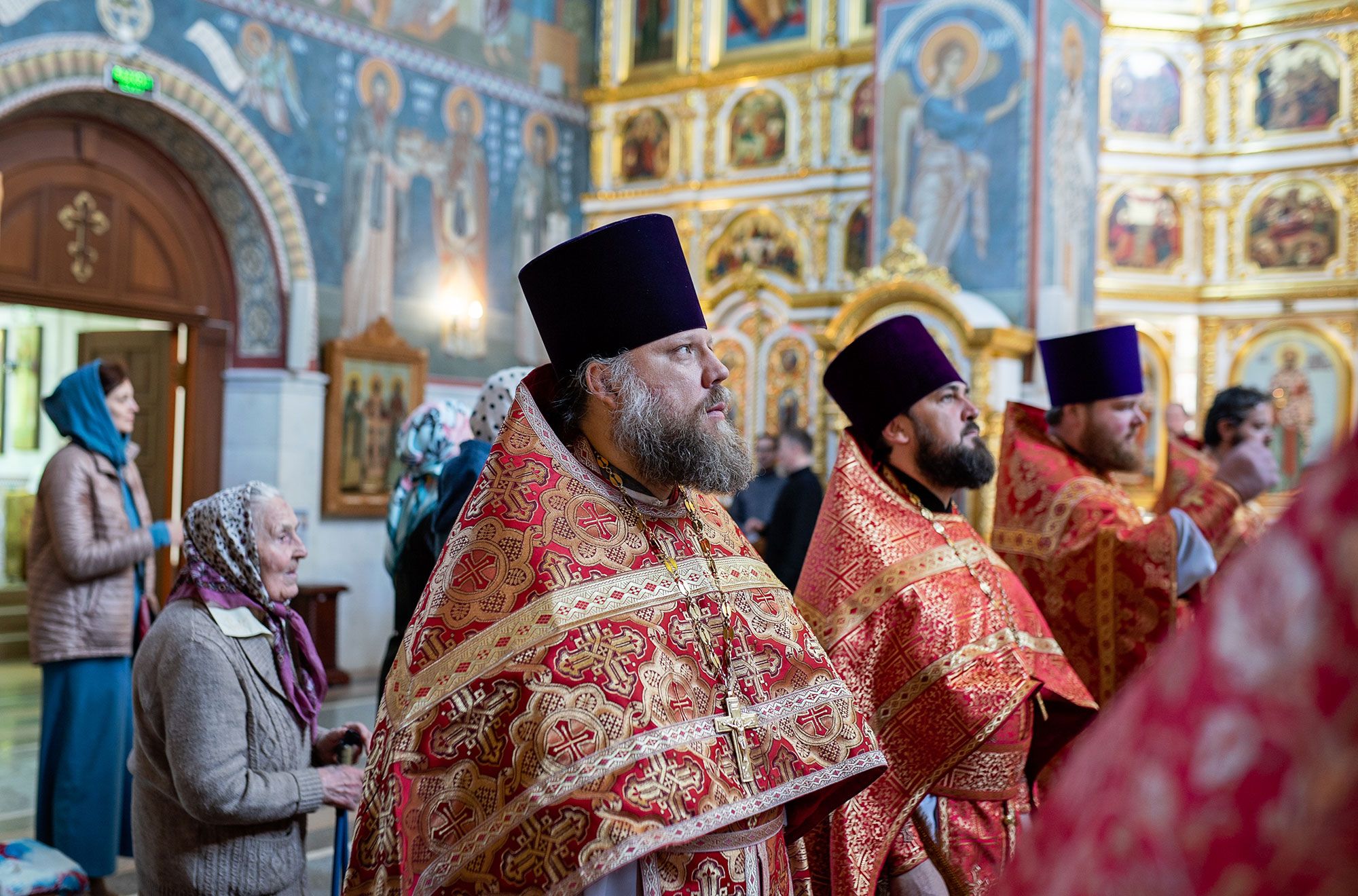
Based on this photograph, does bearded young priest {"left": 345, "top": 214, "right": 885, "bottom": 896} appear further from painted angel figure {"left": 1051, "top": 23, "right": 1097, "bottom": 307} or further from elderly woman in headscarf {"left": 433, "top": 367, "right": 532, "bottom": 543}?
painted angel figure {"left": 1051, "top": 23, "right": 1097, "bottom": 307}

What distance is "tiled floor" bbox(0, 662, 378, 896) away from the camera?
513 centimetres

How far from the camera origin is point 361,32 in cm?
1157

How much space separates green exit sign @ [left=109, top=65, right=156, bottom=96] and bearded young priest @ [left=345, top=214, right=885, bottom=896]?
8.50 metres

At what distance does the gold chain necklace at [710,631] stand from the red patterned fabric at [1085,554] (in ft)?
6.90

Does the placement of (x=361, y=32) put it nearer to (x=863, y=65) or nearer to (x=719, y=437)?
(x=863, y=65)

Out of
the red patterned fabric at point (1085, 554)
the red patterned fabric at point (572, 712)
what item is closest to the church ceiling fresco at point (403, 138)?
the red patterned fabric at point (1085, 554)

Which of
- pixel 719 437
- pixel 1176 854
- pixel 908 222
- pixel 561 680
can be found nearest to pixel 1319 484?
pixel 1176 854

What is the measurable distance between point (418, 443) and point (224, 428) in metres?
6.83

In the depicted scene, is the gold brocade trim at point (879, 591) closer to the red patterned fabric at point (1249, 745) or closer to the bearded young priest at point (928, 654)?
the bearded young priest at point (928, 654)

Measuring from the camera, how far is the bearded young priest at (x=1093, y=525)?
12.3ft

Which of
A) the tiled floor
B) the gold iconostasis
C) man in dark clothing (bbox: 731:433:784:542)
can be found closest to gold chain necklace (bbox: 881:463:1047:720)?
the tiled floor

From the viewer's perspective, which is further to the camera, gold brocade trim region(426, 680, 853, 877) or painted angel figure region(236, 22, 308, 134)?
painted angel figure region(236, 22, 308, 134)

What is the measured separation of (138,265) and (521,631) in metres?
9.49

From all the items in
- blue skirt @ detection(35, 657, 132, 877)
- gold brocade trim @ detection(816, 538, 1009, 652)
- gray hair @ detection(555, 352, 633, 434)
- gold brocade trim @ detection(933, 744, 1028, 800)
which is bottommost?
blue skirt @ detection(35, 657, 132, 877)
